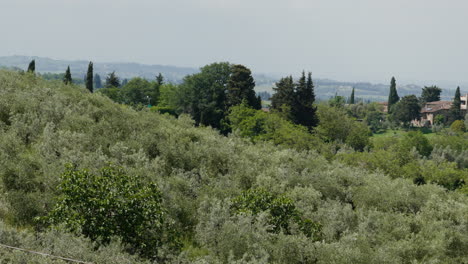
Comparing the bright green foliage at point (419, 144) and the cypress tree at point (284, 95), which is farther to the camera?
the bright green foliage at point (419, 144)

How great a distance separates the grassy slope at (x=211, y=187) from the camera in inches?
460

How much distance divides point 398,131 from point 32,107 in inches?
Result: 3371

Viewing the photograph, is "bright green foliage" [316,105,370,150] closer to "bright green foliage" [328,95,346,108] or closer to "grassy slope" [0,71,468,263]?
"bright green foliage" [328,95,346,108]

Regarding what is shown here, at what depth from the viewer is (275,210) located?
14180mm

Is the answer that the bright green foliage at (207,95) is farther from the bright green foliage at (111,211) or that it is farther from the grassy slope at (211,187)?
the bright green foliage at (111,211)

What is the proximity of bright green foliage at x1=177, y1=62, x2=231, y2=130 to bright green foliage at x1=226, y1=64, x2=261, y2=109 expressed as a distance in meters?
2.02

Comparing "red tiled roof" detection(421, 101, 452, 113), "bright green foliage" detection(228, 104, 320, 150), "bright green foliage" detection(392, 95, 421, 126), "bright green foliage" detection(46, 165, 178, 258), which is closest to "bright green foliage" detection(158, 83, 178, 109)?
"bright green foliage" detection(228, 104, 320, 150)

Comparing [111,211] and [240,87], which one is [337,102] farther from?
[111,211]

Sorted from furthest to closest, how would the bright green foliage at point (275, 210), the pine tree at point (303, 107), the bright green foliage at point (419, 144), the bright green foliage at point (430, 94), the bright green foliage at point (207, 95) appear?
1. the bright green foliage at point (430, 94)
2. the bright green foliage at point (419, 144)
3. the bright green foliage at point (207, 95)
4. the pine tree at point (303, 107)
5. the bright green foliage at point (275, 210)

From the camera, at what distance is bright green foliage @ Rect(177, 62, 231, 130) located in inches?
2195

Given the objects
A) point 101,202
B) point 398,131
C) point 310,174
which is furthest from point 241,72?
point 398,131

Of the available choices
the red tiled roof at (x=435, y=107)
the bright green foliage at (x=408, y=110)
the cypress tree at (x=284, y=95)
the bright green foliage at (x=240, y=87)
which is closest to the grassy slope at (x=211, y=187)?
the cypress tree at (x=284, y=95)

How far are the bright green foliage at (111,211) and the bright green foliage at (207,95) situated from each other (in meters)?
43.3

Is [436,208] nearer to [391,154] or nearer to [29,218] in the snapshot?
[29,218]
